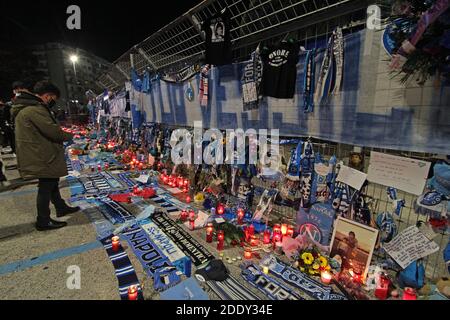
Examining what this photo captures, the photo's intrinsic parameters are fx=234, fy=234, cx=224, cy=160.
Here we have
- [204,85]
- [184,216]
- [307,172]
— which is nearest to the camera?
[307,172]

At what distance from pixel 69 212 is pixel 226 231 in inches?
117

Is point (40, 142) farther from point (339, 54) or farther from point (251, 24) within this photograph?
point (339, 54)

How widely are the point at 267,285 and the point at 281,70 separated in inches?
110

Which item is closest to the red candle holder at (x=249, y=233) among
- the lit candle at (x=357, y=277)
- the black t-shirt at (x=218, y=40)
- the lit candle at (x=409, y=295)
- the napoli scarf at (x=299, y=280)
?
the napoli scarf at (x=299, y=280)

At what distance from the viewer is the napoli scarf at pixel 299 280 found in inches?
92.2

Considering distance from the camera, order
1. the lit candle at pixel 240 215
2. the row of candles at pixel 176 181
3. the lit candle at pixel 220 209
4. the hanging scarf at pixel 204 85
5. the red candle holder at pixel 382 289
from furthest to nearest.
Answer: the row of candles at pixel 176 181, the hanging scarf at pixel 204 85, the lit candle at pixel 220 209, the lit candle at pixel 240 215, the red candle holder at pixel 382 289

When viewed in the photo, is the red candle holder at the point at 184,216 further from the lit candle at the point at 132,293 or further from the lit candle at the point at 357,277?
the lit candle at the point at 357,277

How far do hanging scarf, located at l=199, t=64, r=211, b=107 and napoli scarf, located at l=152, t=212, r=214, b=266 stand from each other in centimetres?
248

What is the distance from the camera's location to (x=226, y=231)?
3.40 meters

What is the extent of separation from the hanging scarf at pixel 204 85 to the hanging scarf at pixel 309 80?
2295 mm

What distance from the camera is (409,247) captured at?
241cm

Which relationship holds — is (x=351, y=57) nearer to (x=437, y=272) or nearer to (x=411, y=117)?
(x=411, y=117)

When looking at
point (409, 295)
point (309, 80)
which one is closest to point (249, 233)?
point (409, 295)

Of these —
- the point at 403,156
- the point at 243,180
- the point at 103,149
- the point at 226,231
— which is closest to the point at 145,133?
the point at 103,149
